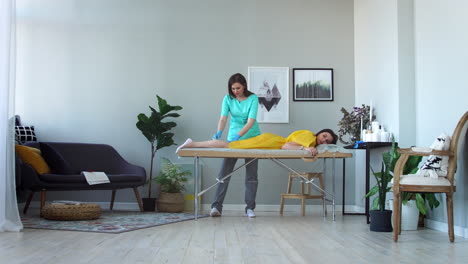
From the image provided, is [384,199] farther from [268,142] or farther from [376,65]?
[376,65]

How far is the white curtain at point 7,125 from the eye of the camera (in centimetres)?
366

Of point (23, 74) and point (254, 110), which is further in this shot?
point (23, 74)

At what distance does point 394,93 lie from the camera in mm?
4832

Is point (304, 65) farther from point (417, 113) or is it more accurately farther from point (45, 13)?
point (45, 13)

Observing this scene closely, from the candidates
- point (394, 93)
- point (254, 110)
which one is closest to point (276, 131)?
point (254, 110)

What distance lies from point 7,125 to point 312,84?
363cm

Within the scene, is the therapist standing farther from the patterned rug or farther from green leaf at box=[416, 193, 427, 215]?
green leaf at box=[416, 193, 427, 215]

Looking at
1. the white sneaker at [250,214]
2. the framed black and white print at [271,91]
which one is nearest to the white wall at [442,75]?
the white sneaker at [250,214]

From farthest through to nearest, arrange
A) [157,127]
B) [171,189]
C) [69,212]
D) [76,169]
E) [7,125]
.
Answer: [157,127] → [171,189] → [76,169] → [69,212] → [7,125]

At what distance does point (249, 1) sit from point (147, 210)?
2.74 m

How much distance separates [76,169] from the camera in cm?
564

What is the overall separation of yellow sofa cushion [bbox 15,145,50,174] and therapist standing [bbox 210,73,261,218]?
1.71 meters

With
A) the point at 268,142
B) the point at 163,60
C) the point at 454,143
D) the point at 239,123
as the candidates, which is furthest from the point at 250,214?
the point at 163,60

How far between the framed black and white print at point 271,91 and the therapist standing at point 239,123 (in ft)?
3.71
